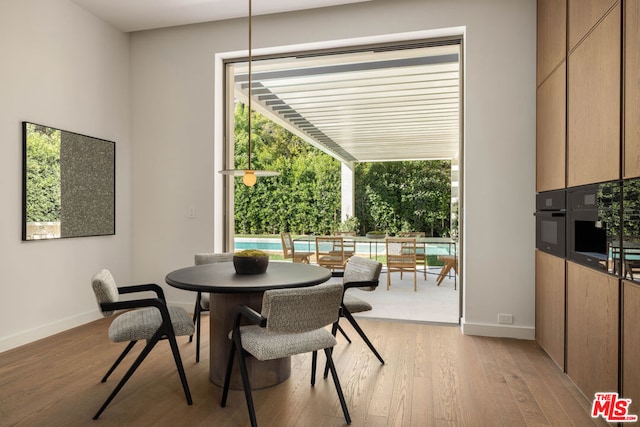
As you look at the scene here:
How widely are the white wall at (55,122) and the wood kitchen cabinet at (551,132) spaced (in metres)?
4.17

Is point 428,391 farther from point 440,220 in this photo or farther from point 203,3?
point 440,220

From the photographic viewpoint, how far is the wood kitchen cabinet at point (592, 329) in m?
2.04

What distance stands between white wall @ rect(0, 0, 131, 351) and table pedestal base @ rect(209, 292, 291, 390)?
6.30ft

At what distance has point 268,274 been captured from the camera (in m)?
2.68

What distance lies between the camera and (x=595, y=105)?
2246 mm

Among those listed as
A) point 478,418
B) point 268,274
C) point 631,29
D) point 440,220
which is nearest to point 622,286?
point 478,418

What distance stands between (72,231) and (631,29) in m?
4.39

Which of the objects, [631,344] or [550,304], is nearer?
[631,344]

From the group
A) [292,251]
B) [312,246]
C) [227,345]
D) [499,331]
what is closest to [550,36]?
[499,331]

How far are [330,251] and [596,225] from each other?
14.2 ft

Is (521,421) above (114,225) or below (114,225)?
below

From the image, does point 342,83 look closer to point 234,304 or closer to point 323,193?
point 234,304

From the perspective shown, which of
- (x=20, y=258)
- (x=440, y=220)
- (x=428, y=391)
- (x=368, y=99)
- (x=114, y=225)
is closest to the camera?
(x=428, y=391)

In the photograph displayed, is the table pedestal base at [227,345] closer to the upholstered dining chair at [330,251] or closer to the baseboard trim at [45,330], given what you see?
the baseboard trim at [45,330]
